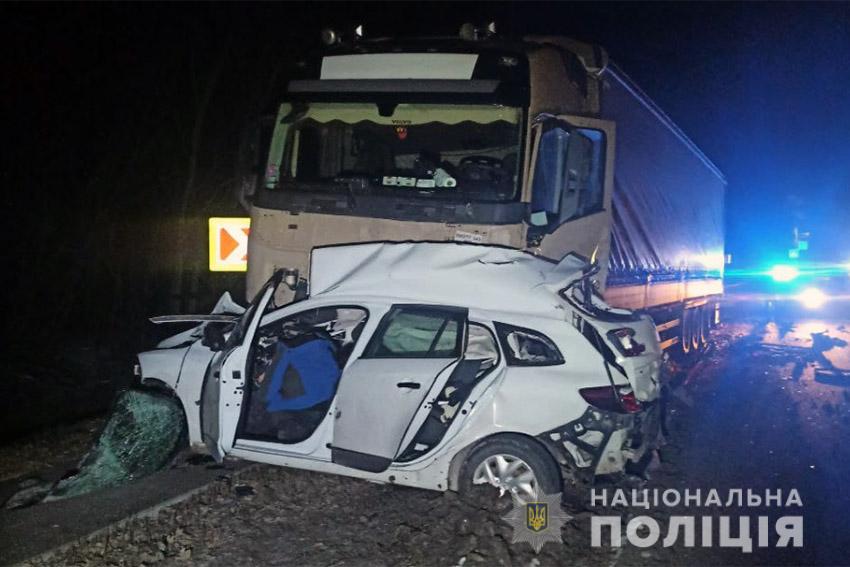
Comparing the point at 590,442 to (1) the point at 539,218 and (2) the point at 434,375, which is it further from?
(1) the point at 539,218

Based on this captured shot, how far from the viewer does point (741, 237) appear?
83.5ft

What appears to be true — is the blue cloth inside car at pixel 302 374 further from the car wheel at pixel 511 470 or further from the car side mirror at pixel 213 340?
the car wheel at pixel 511 470

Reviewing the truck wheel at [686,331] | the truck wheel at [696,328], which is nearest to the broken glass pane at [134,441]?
the truck wheel at [686,331]

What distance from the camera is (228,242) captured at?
29.8 ft

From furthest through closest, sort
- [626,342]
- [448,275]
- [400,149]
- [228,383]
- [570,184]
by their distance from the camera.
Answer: [400,149]
[570,184]
[228,383]
[448,275]
[626,342]

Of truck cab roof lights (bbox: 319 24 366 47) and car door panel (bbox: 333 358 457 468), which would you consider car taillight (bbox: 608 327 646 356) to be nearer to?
car door panel (bbox: 333 358 457 468)

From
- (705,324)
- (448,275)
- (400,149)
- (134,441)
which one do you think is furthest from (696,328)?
(134,441)

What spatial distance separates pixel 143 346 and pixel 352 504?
32.5ft

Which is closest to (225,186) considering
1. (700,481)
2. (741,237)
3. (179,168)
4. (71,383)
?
(179,168)

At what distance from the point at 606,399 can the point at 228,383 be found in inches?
108

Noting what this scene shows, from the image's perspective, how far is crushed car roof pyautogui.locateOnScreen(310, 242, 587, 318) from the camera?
5.69 m

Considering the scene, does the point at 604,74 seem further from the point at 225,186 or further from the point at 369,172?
the point at 225,186

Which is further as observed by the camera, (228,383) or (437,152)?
(437,152)

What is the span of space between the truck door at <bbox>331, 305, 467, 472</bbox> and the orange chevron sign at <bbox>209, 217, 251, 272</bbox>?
11.9 ft
